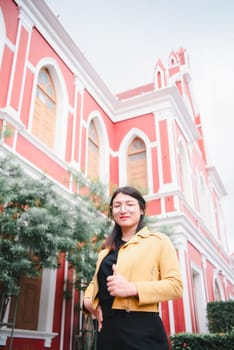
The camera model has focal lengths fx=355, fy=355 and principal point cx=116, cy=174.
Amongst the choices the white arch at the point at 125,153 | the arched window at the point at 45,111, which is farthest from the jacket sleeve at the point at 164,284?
the white arch at the point at 125,153

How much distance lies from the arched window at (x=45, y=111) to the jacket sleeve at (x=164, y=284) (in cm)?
769

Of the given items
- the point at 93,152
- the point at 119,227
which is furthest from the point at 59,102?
the point at 119,227

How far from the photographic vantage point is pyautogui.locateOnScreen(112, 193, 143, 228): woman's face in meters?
1.89

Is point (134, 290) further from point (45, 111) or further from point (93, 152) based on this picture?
point (93, 152)

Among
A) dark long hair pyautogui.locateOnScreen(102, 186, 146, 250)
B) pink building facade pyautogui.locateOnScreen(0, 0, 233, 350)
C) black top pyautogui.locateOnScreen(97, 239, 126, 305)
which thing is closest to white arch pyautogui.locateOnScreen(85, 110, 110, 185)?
pink building facade pyautogui.locateOnScreen(0, 0, 233, 350)

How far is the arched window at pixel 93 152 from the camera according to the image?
11620 mm

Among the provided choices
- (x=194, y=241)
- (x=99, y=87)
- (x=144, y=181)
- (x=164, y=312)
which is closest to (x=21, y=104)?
(x=99, y=87)

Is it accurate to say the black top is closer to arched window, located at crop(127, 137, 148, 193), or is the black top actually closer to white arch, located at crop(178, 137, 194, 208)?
arched window, located at crop(127, 137, 148, 193)

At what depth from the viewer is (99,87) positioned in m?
12.4

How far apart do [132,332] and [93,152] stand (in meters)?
10.7

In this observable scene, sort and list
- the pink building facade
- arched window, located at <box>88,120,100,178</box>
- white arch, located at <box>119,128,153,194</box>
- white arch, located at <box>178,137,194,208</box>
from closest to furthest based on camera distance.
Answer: the pink building facade < arched window, located at <box>88,120,100,178</box> < white arch, located at <box>119,128,153,194</box> < white arch, located at <box>178,137,194,208</box>

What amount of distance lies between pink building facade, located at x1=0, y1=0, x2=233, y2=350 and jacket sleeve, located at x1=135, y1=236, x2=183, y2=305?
4.70m

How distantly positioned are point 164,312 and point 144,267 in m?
9.57

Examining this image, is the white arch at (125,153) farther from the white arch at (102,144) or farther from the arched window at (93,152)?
the arched window at (93,152)
